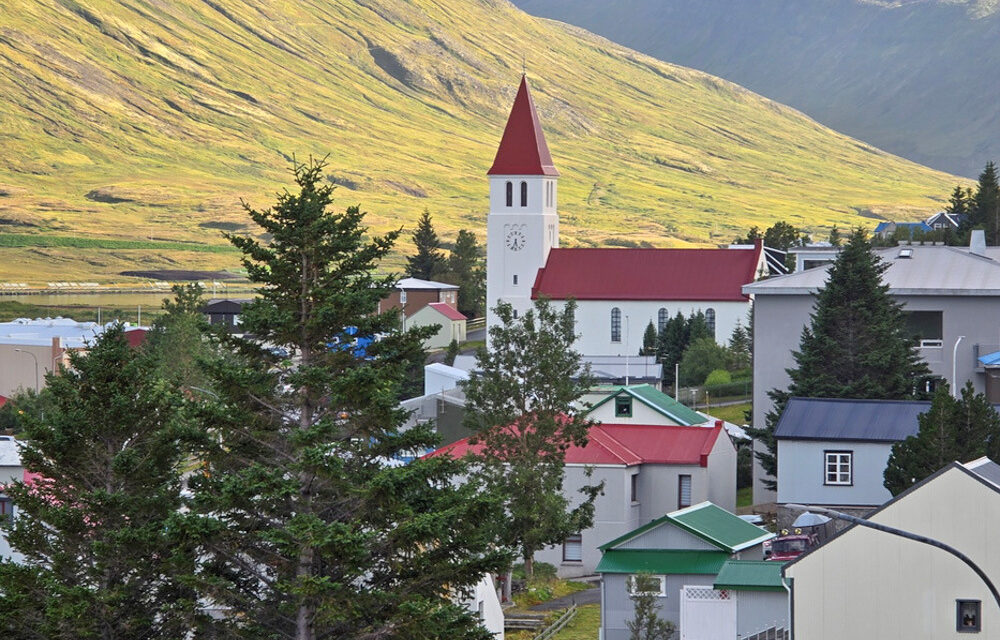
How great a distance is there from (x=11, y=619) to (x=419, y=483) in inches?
224

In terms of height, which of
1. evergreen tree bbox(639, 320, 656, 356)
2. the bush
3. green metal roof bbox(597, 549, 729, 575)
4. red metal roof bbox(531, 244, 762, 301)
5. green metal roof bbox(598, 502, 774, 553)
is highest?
red metal roof bbox(531, 244, 762, 301)

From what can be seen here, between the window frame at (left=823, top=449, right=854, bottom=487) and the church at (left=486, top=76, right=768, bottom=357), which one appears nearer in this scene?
the window frame at (left=823, top=449, right=854, bottom=487)

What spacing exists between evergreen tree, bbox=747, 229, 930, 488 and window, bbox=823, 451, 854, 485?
600 centimetres

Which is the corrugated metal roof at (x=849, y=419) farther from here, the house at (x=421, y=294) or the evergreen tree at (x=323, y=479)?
the house at (x=421, y=294)

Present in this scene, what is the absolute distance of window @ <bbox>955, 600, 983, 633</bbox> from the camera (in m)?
27.5

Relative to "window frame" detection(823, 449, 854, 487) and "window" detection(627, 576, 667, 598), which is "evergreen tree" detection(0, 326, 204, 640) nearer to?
"window" detection(627, 576, 667, 598)

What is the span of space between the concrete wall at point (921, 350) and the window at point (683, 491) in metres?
7.17

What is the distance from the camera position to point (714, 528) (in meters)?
40.3

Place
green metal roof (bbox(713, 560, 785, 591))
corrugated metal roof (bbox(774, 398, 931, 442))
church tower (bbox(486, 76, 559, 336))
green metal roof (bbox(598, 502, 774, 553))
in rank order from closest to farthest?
green metal roof (bbox(713, 560, 785, 591)), green metal roof (bbox(598, 502, 774, 553)), corrugated metal roof (bbox(774, 398, 931, 442)), church tower (bbox(486, 76, 559, 336))

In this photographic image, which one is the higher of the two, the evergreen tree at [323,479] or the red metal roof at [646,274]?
the red metal roof at [646,274]

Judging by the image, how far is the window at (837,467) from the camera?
46.1 meters

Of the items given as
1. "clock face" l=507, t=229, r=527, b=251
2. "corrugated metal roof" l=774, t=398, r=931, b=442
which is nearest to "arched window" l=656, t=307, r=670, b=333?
"clock face" l=507, t=229, r=527, b=251

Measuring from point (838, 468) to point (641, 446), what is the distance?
302 inches

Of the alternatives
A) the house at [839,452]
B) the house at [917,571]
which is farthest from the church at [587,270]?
the house at [917,571]
